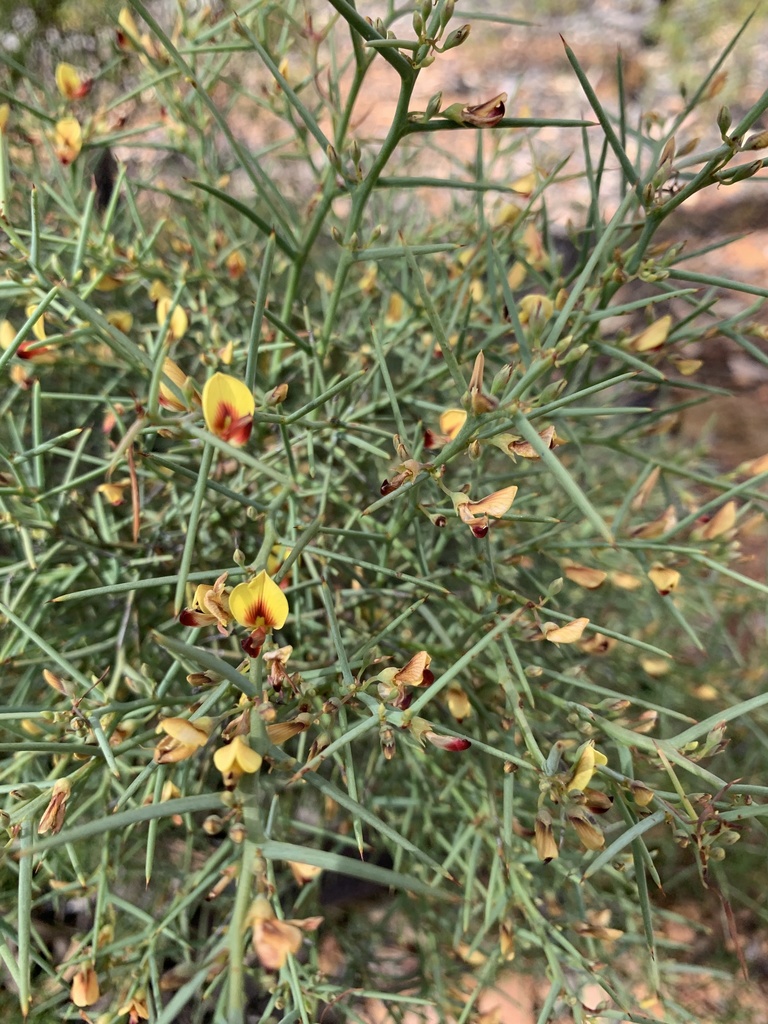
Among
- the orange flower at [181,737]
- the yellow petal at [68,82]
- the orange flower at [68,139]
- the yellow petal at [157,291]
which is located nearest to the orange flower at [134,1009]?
the orange flower at [181,737]

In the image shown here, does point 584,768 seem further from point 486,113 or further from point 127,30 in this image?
point 127,30

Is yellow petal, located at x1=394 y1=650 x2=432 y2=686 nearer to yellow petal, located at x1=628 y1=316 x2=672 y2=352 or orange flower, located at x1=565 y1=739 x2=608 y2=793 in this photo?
orange flower, located at x1=565 y1=739 x2=608 y2=793

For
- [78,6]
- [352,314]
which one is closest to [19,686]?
[352,314]

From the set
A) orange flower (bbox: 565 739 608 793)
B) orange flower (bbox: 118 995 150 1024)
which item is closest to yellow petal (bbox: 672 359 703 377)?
orange flower (bbox: 565 739 608 793)

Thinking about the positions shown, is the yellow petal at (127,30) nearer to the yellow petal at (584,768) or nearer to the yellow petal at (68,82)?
the yellow petal at (68,82)

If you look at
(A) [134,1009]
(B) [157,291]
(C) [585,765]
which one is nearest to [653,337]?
(C) [585,765]

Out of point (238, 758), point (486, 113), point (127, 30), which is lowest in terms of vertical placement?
point (238, 758)

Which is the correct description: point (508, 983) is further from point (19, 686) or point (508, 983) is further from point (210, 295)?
point (210, 295)
